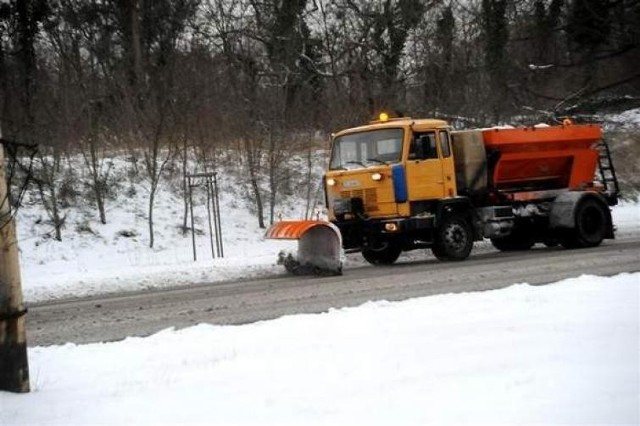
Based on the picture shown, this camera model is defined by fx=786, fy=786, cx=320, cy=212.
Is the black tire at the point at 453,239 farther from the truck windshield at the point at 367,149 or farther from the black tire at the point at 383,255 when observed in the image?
the truck windshield at the point at 367,149

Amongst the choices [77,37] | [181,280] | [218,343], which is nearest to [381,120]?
[181,280]

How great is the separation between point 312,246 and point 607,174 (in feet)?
28.5

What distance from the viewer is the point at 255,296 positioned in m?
11.7

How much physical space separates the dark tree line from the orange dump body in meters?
4.82

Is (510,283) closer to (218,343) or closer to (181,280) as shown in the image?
(218,343)

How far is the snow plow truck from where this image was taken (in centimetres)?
1509


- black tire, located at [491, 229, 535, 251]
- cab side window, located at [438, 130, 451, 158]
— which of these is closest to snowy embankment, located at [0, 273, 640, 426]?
cab side window, located at [438, 130, 451, 158]

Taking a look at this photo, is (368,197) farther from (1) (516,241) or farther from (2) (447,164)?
(1) (516,241)

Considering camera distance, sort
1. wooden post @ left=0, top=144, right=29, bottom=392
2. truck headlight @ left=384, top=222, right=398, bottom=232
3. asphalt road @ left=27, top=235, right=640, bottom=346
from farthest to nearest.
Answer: truck headlight @ left=384, top=222, right=398, bottom=232 < asphalt road @ left=27, top=235, right=640, bottom=346 < wooden post @ left=0, top=144, right=29, bottom=392

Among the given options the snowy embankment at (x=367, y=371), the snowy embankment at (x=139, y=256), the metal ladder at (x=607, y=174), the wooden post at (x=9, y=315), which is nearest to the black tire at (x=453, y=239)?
the snowy embankment at (x=139, y=256)

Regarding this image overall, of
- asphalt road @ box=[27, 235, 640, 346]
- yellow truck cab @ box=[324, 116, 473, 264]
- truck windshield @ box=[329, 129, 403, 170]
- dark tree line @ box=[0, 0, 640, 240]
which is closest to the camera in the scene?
asphalt road @ box=[27, 235, 640, 346]

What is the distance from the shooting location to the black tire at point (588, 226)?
17.3 metres

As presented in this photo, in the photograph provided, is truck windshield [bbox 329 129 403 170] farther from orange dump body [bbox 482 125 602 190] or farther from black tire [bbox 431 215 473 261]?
orange dump body [bbox 482 125 602 190]

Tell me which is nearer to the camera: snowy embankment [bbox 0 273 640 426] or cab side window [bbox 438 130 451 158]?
snowy embankment [bbox 0 273 640 426]
